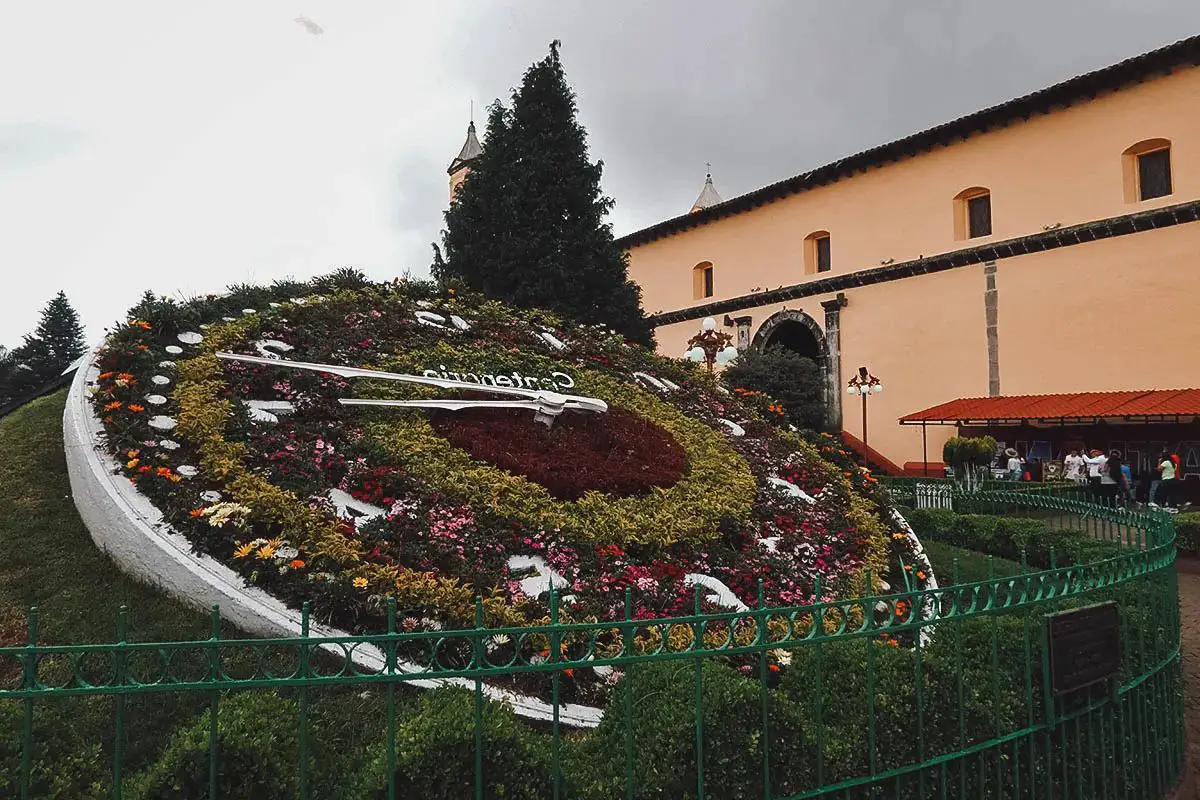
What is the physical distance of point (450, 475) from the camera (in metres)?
5.39

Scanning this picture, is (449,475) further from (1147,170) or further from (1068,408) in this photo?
(1147,170)

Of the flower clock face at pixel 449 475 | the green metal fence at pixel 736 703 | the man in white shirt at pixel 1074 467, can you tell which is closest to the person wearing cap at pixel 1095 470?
the man in white shirt at pixel 1074 467

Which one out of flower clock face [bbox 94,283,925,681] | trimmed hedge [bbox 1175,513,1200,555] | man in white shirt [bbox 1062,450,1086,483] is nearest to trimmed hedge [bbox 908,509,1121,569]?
flower clock face [bbox 94,283,925,681]

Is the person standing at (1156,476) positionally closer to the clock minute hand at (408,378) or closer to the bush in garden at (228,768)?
the clock minute hand at (408,378)

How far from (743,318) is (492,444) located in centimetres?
2134

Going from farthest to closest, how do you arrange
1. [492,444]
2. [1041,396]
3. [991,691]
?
[1041,396] → [492,444] → [991,691]

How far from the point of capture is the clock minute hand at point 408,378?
242 inches

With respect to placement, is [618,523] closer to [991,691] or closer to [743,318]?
[991,691]

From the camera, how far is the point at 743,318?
1037 inches

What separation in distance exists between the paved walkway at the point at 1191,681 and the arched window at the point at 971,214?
14.1 m

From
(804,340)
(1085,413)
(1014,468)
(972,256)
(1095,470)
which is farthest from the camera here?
(804,340)

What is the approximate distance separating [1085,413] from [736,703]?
658 inches

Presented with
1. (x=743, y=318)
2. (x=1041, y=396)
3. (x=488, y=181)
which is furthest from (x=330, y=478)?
(x=743, y=318)

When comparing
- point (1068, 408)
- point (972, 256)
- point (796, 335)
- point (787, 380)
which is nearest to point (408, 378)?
point (1068, 408)
